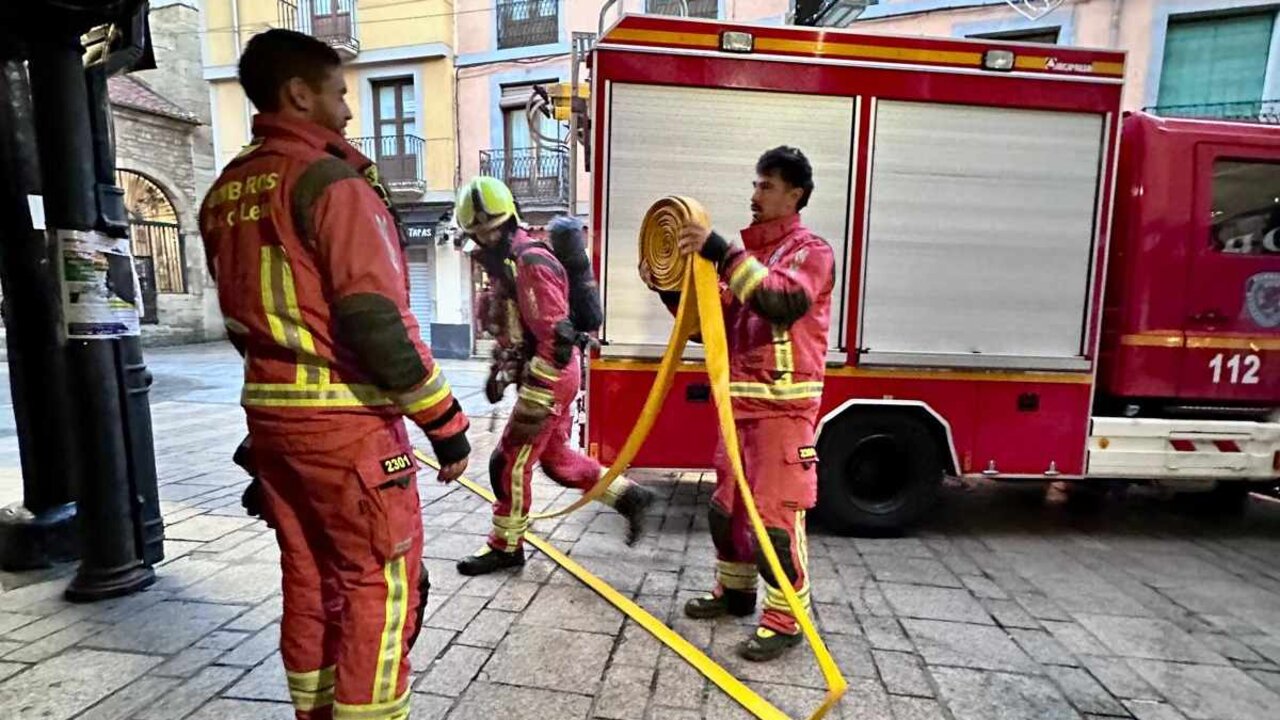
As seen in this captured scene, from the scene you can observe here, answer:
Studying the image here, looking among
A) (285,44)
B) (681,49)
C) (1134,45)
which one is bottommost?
(285,44)

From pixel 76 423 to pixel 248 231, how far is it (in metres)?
2.22

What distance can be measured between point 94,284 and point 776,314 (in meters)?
3.20

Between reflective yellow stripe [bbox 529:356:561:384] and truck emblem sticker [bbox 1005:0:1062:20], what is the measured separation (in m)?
11.7

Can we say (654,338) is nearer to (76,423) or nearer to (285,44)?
(285,44)

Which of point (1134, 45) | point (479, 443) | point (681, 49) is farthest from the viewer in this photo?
point (1134, 45)

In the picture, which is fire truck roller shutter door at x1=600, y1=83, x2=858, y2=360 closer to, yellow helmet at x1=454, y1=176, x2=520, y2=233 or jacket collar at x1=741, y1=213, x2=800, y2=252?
yellow helmet at x1=454, y1=176, x2=520, y2=233

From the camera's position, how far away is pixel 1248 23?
10.4 meters

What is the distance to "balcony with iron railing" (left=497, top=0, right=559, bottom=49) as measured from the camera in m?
16.4

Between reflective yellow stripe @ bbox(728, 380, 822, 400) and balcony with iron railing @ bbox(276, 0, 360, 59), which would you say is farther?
balcony with iron railing @ bbox(276, 0, 360, 59)

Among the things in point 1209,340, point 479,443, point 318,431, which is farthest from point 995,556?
point 479,443

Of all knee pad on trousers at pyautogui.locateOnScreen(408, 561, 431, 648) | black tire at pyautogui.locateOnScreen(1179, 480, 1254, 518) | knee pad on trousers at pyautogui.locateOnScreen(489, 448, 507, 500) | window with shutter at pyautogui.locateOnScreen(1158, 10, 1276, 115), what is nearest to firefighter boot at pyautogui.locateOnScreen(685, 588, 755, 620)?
knee pad on trousers at pyautogui.locateOnScreen(489, 448, 507, 500)

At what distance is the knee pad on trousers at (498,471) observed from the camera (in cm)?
355

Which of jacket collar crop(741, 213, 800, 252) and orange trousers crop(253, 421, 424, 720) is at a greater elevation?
jacket collar crop(741, 213, 800, 252)

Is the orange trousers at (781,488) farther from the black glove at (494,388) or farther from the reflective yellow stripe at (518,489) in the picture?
the black glove at (494,388)
